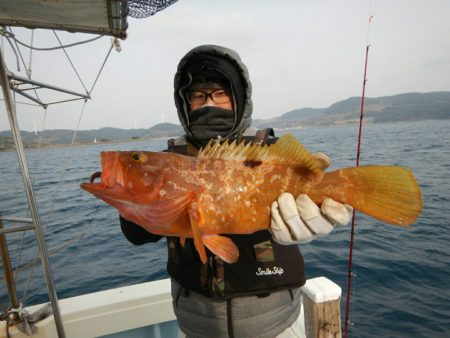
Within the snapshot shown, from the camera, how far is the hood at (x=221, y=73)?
10.2 feet

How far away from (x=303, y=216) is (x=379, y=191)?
24.2 inches

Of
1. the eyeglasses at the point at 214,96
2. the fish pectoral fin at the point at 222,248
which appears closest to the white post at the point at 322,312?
the fish pectoral fin at the point at 222,248

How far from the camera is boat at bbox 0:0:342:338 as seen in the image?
306 centimetres

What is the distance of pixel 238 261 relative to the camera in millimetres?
2697

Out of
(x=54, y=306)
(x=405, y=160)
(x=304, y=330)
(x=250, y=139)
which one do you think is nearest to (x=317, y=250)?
(x=304, y=330)

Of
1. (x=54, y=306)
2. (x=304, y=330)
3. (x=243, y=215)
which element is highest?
(x=243, y=215)

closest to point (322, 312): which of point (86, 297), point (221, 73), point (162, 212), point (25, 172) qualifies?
point (162, 212)

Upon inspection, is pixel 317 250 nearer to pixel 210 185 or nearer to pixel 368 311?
pixel 368 311

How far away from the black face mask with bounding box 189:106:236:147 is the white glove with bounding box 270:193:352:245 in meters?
1.19

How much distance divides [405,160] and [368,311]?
18.8 meters

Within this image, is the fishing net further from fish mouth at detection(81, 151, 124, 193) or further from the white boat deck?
the white boat deck

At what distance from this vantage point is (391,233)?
9867 mm

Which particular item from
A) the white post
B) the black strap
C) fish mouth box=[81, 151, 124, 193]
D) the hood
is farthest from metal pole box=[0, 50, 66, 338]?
the white post

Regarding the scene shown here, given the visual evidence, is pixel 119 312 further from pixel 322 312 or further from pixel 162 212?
pixel 322 312
